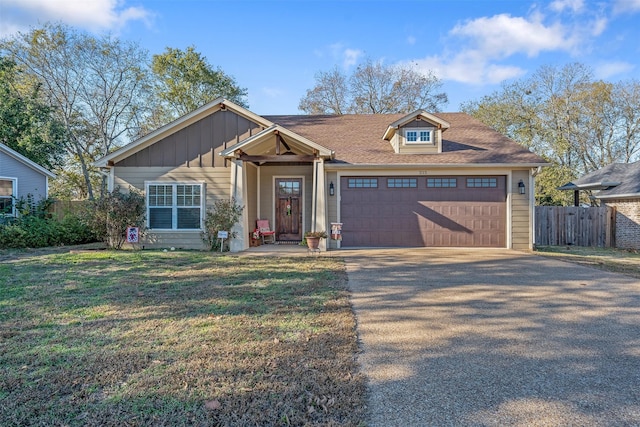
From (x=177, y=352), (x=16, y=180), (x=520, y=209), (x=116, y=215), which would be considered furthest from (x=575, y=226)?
(x=16, y=180)

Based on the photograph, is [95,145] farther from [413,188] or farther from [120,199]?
[413,188]

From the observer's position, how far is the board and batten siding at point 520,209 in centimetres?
1096

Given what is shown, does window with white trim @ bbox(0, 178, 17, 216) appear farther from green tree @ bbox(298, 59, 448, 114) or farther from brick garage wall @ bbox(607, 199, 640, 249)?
brick garage wall @ bbox(607, 199, 640, 249)

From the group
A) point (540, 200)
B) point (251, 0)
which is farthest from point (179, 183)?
point (540, 200)

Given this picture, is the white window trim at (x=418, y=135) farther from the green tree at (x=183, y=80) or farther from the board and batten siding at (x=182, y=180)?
the green tree at (x=183, y=80)

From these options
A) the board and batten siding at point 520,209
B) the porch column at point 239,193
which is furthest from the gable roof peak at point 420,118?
the porch column at point 239,193

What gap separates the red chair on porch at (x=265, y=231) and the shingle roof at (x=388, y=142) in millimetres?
3294

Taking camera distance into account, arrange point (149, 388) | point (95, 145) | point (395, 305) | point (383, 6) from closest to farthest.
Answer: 1. point (149, 388)
2. point (395, 305)
3. point (383, 6)
4. point (95, 145)

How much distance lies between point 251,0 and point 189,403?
1047 cm

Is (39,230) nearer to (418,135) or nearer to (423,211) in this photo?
(423,211)

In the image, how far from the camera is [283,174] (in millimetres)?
12406

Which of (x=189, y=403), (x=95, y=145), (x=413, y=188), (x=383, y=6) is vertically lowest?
(x=189, y=403)

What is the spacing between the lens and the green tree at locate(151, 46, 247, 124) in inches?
940

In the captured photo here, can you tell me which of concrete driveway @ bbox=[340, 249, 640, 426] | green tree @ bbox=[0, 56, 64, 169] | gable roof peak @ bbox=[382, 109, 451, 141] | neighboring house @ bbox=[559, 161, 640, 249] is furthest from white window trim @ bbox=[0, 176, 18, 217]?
neighboring house @ bbox=[559, 161, 640, 249]
